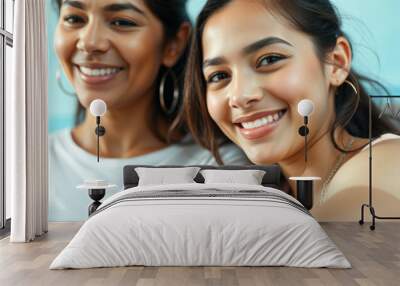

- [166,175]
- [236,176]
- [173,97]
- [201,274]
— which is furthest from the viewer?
[173,97]

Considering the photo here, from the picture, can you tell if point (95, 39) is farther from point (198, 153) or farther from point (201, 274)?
point (201, 274)

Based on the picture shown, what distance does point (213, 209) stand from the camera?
16.2 ft

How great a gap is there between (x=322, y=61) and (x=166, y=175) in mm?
2352

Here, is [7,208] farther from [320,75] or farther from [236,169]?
[320,75]

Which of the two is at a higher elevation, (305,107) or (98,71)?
(98,71)

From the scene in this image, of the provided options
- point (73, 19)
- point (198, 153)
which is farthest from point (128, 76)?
point (198, 153)

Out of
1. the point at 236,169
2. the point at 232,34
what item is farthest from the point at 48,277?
the point at 232,34

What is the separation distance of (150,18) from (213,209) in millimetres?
3594

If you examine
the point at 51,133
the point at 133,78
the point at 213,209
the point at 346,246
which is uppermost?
the point at 133,78

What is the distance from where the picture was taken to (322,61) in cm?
755

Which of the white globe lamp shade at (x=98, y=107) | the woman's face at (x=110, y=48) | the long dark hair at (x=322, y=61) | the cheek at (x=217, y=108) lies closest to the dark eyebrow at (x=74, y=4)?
Answer: the woman's face at (x=110, y=48)

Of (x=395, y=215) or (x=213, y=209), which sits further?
(x=395, y=215)

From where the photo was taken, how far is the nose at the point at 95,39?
7707 millimetres

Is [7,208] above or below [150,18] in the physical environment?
below
